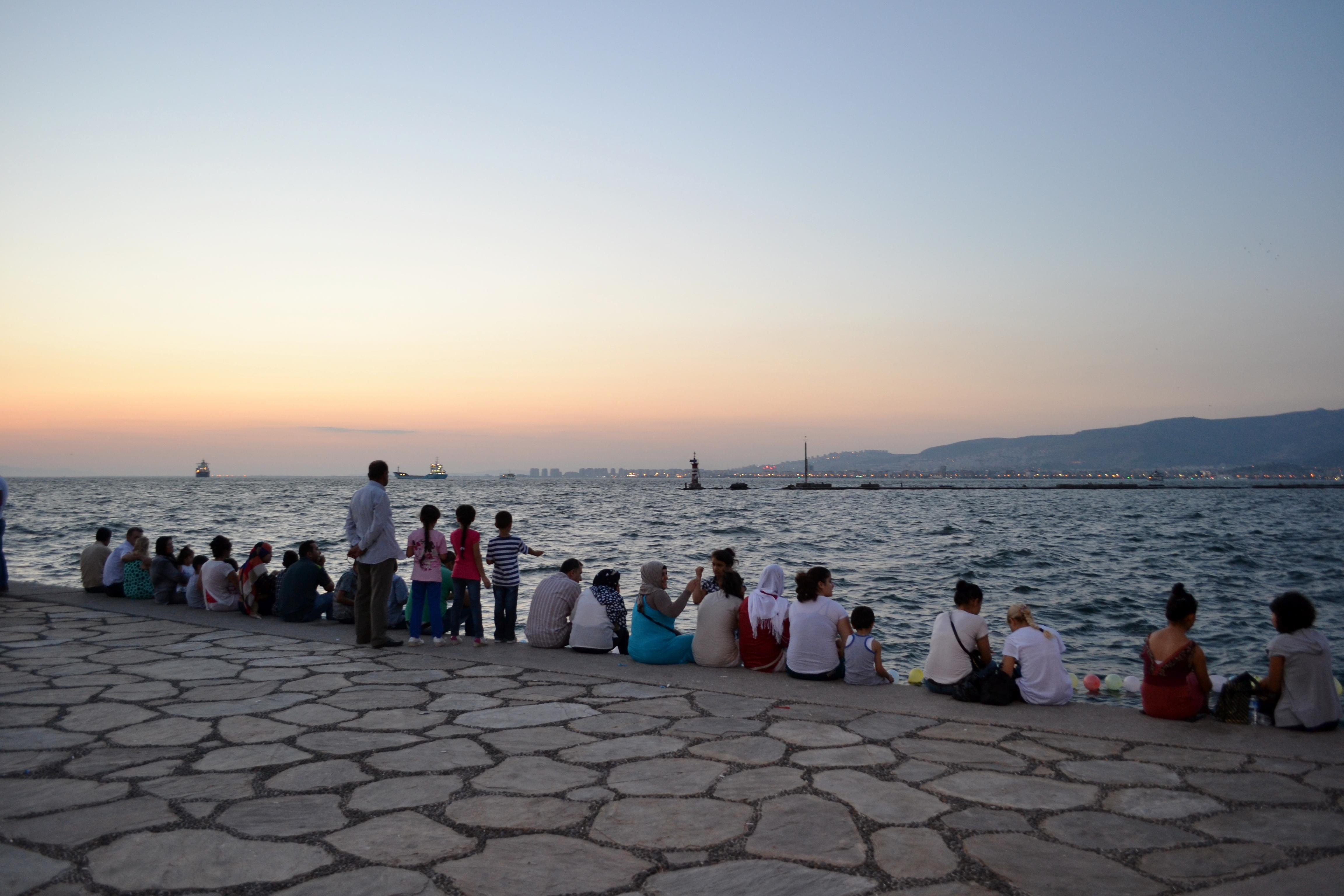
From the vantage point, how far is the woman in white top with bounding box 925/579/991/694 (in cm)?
662

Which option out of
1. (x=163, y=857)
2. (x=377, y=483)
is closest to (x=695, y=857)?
(x=163, y=857)

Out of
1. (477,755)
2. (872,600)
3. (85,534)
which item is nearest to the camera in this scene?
(477,755)

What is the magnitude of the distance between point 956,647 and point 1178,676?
1519mm

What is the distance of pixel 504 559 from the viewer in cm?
908

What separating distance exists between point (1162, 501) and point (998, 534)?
5744 centimetres

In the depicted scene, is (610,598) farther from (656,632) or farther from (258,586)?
(258,586)

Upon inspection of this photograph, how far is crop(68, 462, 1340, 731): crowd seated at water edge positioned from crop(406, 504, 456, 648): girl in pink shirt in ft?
0.05

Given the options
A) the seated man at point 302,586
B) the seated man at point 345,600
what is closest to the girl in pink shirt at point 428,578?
the seated man at point 345,600

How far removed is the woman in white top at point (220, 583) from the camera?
10.7 metres

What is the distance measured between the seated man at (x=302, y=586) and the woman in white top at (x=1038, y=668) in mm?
7597

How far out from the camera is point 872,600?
18.2 meters

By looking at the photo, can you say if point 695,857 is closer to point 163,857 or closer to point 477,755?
point 477,755

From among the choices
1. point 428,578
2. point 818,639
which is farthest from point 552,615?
point 818,639

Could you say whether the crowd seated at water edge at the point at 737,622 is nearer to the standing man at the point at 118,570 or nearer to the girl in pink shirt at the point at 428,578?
the girl in pink shirt at the point at 428,578
